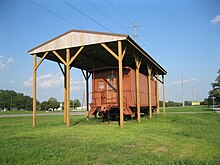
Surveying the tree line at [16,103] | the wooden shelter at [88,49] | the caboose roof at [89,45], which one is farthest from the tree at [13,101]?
the caboose roof at [89,45]

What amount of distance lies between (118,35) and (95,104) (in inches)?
232

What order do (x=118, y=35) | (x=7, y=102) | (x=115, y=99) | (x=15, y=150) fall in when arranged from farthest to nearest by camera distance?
(x=7, y=102)
(x=115, y=99)
(x=118, y=35)
(x=15, y=150)

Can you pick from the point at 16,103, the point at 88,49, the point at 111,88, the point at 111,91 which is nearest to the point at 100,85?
the point at 111,88

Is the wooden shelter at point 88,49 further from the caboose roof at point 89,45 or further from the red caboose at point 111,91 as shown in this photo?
the red caboose at point 111,91

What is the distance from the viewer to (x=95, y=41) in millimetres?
13398

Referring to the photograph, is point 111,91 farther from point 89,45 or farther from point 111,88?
point 89,45

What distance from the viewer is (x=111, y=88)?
16484 millimetres

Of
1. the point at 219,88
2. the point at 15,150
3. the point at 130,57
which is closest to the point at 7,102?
the point at 219,88

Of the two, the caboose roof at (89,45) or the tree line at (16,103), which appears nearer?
the caboose roof at (89,45)

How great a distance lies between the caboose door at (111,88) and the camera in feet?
53.0

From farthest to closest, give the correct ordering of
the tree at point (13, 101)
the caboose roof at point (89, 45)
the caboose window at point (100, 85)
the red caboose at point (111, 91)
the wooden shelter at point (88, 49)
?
1. the tree at point (13, 101)
2. the caboose window at point (100, 85)
3. the red caboose at point (111, 91)
4. the caboose roof at point (89, 45)
5. the wooden shelter at point (88, 49)

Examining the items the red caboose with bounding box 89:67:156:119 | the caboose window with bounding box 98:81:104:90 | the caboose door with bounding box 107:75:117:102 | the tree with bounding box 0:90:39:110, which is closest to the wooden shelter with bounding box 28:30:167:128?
the red caboose with bounding box 89:67:156:119

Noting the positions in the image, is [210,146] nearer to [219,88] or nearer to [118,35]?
[118,35]

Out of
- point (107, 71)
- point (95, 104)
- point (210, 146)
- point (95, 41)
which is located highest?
point (95, 41)
